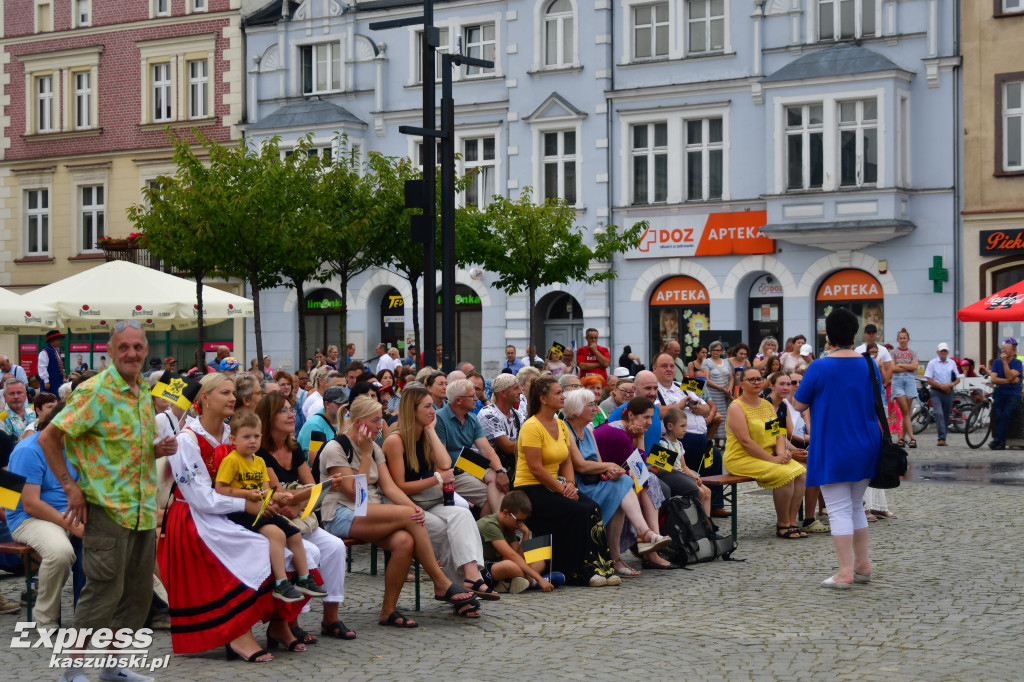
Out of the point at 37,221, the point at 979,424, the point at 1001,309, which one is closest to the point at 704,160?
the point at 1001,309

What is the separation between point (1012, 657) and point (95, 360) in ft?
122

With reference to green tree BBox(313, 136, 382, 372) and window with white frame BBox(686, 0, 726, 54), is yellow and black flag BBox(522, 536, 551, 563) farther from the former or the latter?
window with white frame BBox(686, 0, 726, 54)

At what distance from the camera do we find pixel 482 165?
35.6m

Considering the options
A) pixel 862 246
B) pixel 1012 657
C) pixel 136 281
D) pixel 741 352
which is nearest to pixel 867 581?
pixel 1012 657

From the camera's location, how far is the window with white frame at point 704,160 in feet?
107

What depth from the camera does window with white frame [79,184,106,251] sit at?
135ft

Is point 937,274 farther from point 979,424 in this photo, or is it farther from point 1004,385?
point 1004,385

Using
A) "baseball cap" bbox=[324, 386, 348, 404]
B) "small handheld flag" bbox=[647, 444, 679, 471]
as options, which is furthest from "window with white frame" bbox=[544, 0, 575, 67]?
"small handheld flag" bbox=[647, 444, 679, 471]

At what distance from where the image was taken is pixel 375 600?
960 centimetres

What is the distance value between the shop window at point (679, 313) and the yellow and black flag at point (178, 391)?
24754 millimetres

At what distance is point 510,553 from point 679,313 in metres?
23.9

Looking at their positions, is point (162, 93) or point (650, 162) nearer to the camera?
point (650, 162)

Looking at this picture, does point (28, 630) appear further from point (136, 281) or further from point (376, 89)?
point (376, 89)

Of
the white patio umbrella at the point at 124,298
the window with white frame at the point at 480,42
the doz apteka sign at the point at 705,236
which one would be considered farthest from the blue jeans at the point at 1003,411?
the window with white frame at the point at 480,42
